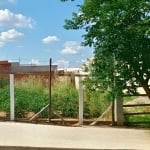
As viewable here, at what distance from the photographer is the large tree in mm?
15141

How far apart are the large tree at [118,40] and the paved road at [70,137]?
4.38 feet

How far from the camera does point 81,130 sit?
16.4 meters

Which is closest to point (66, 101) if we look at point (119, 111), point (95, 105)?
point (95, 105)

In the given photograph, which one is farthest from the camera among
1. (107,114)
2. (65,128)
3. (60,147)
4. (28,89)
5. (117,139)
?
(28,89)

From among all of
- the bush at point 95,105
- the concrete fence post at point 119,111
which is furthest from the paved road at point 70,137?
the bush at point 95,105

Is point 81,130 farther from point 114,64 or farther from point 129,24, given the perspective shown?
point 129,24

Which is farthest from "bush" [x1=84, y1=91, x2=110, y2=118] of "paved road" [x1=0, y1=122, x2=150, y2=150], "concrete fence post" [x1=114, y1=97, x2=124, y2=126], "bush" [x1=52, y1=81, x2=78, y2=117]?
"paved road" [x1=0, y1=122, x2=150, y2=150]

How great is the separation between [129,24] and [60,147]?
4.28 metres

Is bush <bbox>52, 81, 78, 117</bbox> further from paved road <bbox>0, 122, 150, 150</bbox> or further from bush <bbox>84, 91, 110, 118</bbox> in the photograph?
paved road <bbox>0, 122, 150, 150</bbox>

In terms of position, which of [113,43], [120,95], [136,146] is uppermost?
[113,43]

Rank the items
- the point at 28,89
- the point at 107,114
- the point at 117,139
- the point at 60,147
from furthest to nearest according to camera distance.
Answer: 1. the point at 28,89
2. the point at 107,114
3. the point at 117,139
4. the point at 60,147

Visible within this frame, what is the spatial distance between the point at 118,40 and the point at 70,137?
298cm

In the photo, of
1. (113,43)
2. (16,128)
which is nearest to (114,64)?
(113,43)

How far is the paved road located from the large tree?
4.38 ft
